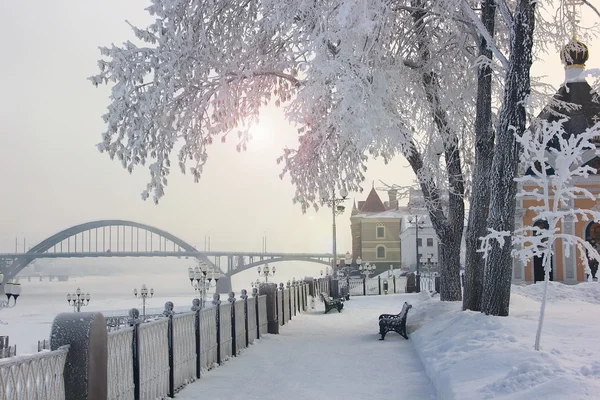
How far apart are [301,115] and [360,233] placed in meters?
77.6

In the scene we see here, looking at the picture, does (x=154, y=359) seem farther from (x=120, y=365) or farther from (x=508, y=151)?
(x=508, y=151)

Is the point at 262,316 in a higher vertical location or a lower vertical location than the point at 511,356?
lower

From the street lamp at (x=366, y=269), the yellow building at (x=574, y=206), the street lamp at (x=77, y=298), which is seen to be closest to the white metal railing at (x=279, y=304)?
the yellow building at (x=574, y=206)

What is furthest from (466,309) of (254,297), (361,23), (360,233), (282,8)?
(360,233)

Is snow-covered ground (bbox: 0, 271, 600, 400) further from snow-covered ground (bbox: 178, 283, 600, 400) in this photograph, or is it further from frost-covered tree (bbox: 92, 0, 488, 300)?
frost-covered tree (bbox: 92, 0, 488, 300)

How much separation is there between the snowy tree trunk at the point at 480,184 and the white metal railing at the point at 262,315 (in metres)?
4.93

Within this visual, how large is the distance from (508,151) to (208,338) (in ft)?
Result: 21.6

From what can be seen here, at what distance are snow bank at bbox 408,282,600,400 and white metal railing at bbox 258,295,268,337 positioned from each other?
3.76 m

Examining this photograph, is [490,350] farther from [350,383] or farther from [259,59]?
[259,59]

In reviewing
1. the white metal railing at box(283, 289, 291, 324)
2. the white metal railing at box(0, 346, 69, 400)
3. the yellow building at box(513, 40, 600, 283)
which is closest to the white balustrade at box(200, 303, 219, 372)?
the white metal railing at box(0, 346, 69, 400)

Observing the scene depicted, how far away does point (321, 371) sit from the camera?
11.3 meters

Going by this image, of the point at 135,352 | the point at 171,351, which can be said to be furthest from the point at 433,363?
the point at 135,352

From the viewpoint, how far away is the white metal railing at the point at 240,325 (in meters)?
13.5

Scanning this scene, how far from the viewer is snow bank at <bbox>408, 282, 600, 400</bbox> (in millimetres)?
6863
